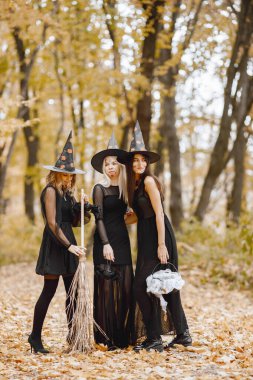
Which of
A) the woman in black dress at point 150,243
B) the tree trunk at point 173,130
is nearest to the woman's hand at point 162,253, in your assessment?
the woman in black dress at point 150,243

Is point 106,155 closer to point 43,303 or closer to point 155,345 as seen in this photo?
point 43,303

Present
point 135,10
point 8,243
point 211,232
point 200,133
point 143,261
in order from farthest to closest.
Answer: point 200,133, point 8,243, point 211,232, point 135,10, point 143,261

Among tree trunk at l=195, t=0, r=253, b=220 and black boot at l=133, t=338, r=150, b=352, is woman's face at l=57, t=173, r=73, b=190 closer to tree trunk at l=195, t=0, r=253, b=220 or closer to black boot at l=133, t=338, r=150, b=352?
black boot at l=133, t=338, r=150, b=352

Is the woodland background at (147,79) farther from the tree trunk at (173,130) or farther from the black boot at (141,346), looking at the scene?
the black boot at (141,346)

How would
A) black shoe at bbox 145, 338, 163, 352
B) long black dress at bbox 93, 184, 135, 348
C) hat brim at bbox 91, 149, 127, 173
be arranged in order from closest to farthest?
black shoe at bbox 145, 338, 163, 352
long black dress at bbox 93, 184, 135, 348
hat brim at bbox 91, 149, 127, 173

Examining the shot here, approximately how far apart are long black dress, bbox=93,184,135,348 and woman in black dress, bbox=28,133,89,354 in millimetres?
254

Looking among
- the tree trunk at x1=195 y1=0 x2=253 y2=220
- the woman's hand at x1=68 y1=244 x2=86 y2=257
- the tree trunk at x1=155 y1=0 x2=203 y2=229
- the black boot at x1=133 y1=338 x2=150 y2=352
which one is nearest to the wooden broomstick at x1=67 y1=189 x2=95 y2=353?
the woman's hand at x1=68 y1=244 x2=86 y2=257

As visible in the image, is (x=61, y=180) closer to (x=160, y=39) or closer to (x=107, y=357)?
(x=107, y=357)

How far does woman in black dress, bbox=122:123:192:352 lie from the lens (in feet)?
19.3

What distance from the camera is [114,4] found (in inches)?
523

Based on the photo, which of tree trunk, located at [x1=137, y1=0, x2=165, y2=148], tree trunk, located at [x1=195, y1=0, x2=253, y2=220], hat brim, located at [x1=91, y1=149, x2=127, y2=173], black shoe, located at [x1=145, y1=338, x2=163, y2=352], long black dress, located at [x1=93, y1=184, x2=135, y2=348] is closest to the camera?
black shoe, located at [x1=145, y1=338, x2=163, y2=352]

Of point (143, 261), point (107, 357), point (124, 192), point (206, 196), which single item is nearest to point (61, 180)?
point (124, 192)

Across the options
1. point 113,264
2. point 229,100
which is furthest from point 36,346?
point 229,100

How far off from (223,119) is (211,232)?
2.72 metres
